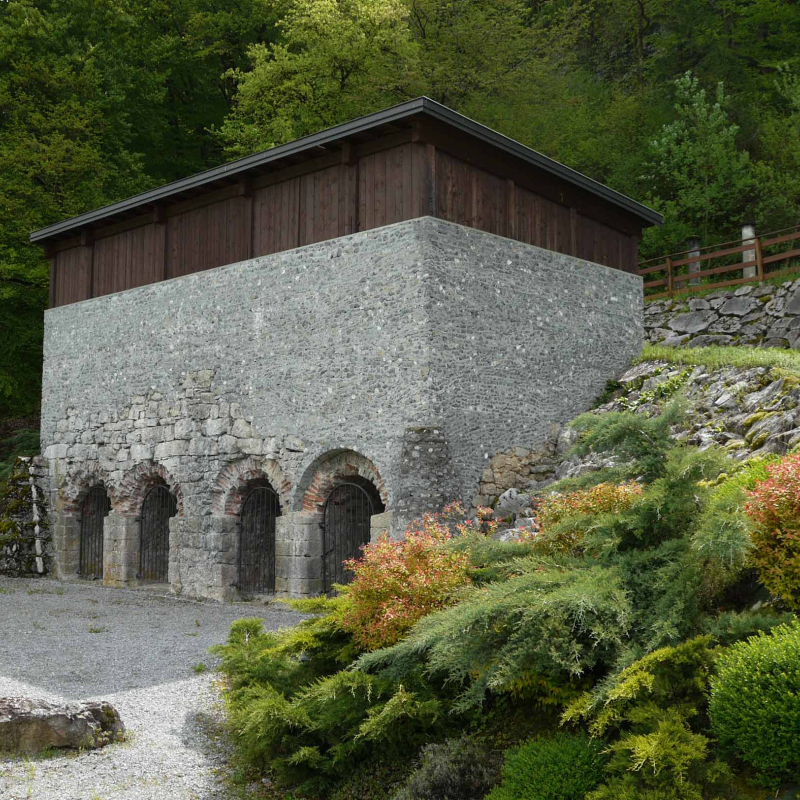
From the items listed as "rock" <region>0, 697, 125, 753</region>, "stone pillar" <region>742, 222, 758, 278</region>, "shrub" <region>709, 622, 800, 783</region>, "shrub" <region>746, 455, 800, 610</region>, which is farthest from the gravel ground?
"stone pillar" <region>742, 222, 758, 278</region>

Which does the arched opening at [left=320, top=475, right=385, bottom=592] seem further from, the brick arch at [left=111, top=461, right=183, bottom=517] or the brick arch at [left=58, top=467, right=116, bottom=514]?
the brick arch at [left=58, top=467, right=116, bottom=514]

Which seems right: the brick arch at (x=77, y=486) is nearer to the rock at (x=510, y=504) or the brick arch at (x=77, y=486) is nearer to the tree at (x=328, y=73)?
the rock at (x=510, y=504)

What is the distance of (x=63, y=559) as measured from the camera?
1764 centimetres

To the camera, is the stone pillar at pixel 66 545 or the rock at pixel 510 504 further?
the stone pillar at pixel 66 545

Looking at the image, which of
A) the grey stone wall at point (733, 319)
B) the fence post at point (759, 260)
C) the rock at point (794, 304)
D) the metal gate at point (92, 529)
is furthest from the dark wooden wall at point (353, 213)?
the fence post at point (759, 260)

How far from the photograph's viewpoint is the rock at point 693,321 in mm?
20359

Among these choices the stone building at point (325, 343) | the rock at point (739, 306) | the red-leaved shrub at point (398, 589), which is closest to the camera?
the red-leaved shrub at point (398, 589)

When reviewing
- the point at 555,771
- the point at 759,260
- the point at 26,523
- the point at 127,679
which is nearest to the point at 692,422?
the point at 127,679

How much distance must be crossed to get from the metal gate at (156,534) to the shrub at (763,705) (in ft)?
45.3

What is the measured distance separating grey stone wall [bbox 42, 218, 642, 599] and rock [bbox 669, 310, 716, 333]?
446 centimetres

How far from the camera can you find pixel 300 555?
13359 mm

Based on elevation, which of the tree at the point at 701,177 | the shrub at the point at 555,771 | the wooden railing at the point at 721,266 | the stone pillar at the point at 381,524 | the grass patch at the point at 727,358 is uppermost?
the tree at the point at 701,177

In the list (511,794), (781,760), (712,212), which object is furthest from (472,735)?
(712,212)

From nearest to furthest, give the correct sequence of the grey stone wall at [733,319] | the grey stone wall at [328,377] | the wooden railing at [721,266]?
the grey stone wall at [328,377], the grey stone wall at [733,319], the wooden railing at [721,266]
